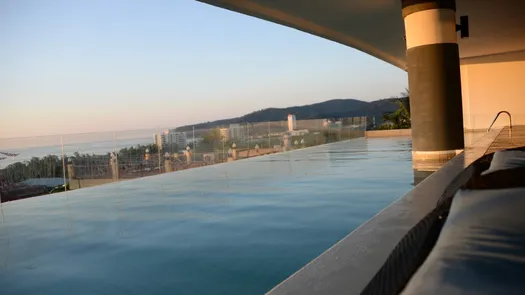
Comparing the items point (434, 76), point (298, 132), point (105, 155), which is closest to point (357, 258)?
point (434, 76)

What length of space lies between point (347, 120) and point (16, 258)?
63.4ft

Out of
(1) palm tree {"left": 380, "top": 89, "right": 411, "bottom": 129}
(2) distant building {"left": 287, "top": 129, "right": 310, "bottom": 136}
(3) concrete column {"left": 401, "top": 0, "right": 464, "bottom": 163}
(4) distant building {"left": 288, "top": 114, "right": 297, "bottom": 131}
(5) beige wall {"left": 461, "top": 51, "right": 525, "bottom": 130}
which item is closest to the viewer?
(3) concrete column {"left": 401, "top": 0, "right": 464, "bottom": 163}

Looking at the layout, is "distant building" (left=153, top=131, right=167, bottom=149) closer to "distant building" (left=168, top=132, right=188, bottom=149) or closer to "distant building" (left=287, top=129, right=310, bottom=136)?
"distant building" (left=168, top=132, right=188, bottom=149)

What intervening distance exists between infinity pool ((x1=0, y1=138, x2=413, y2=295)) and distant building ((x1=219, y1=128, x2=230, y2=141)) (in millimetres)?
5673

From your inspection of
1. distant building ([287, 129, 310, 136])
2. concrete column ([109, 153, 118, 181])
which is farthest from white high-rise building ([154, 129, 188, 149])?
distant building ([287, 129, 310, 136])

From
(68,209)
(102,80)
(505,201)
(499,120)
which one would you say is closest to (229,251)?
(505,201)

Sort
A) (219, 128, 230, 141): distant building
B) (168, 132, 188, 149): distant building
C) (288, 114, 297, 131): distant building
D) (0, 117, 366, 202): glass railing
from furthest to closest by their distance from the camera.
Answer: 1. (288, 114, 297, 131): distant building
2. (219, 128, 230, 141): distant building
3. (168, 132, 188, 149): distant building
4. (0, 117, 366, 202): glass railing

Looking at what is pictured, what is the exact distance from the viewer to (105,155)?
30.8ft

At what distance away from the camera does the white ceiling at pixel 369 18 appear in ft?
31.0

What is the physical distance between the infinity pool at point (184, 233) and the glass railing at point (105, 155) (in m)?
1.14

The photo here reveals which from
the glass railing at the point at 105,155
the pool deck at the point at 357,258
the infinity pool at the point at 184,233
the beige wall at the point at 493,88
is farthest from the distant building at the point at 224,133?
the beige wall at the point at 493,88

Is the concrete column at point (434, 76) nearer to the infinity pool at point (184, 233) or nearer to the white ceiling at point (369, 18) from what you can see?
the infinity pool at point (184, 233)

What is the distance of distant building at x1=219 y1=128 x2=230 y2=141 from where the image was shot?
13125 mm

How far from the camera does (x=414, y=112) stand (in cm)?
812
